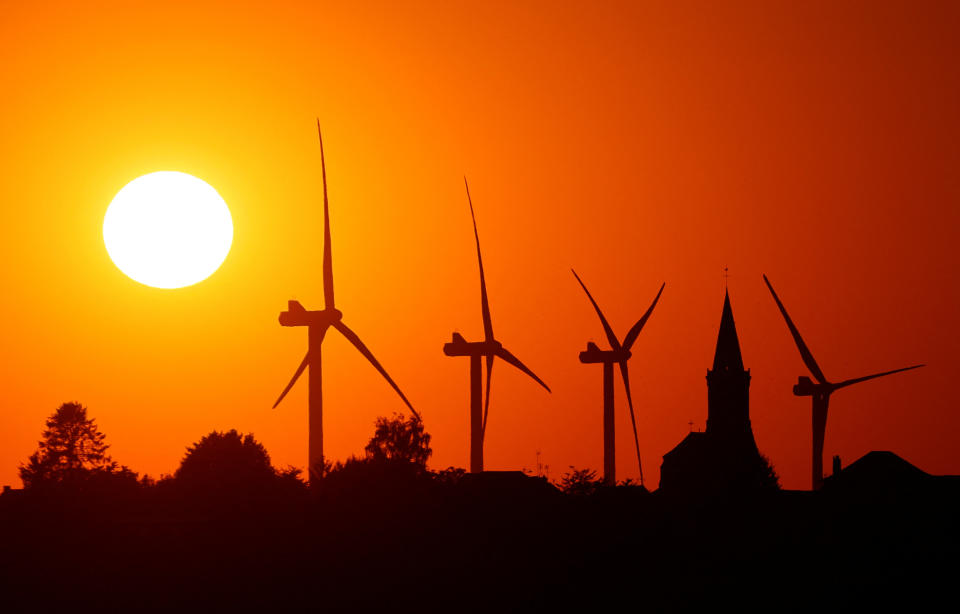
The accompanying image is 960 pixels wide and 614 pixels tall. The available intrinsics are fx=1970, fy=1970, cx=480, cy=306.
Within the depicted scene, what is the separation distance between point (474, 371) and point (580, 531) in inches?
1069

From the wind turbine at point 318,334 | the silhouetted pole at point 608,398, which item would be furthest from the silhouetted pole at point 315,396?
the silhouetted pole at point 608,398

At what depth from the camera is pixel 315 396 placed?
5861 inches

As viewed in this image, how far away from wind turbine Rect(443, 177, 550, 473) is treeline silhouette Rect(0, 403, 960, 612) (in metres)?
3.62

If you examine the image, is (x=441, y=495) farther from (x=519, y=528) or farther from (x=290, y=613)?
(x=290, y=613)

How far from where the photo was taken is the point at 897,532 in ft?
468

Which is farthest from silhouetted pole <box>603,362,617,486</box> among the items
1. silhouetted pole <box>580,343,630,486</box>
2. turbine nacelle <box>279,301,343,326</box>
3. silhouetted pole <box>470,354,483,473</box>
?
turbine nacelle <box>279,301,343,326</box>

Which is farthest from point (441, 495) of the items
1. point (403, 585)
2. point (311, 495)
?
point (403, 585)

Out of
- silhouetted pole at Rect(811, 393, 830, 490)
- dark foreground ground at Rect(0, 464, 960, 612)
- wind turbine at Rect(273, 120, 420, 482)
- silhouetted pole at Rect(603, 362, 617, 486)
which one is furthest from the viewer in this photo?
silhouetted pole at Rect(811, 393, 830, 490)

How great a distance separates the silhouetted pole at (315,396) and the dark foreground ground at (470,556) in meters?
5.18

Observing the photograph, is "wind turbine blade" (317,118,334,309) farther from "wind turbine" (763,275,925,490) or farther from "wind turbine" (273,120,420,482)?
"wind turbine" (763,275,925,490)

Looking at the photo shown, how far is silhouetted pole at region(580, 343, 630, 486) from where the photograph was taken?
585 feet

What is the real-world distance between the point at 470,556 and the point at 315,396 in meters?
20.3

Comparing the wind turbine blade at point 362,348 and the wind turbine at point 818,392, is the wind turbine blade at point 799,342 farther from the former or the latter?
the wind turbine blade at point 362,348

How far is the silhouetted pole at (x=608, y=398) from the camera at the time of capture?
17841 centimetres
